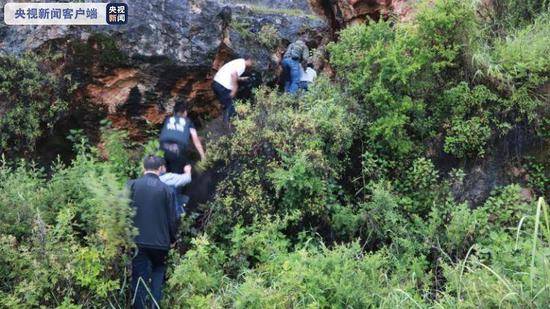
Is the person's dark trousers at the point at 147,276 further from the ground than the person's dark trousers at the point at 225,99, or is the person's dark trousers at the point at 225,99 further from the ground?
the person's dark trousers at the point at 225,99

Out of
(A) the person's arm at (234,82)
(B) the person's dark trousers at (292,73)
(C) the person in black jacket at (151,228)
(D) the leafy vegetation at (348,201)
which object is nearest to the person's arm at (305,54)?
(B) the person's dark trousers at (292,73)

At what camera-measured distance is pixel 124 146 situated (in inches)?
296

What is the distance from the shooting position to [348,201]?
672 cm

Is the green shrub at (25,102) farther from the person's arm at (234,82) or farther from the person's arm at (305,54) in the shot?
the person's arm at (305,54)

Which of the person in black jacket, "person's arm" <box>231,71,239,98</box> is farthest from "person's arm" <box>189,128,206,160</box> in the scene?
the person in black jacket

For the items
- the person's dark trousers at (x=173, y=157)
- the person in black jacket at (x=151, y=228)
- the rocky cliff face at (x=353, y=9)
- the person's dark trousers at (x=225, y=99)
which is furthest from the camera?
the rocky cliff face at (x=353, y=9)

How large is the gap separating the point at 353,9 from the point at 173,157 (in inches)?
199

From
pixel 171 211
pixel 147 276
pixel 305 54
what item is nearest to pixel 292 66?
pixel 305 54

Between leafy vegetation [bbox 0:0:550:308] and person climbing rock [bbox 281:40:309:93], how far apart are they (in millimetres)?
542

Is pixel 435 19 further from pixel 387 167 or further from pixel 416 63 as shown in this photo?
pixel 387 167

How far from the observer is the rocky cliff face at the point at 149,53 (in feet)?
24.5

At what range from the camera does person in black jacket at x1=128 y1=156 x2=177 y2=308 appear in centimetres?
481

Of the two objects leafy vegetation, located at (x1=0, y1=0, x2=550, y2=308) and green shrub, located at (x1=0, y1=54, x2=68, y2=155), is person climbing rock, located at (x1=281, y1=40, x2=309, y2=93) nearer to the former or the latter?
leafy vegetation, located at (x1=0, y1=0, x2=550, y2=308)

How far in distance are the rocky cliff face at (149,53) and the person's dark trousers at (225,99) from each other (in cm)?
56
